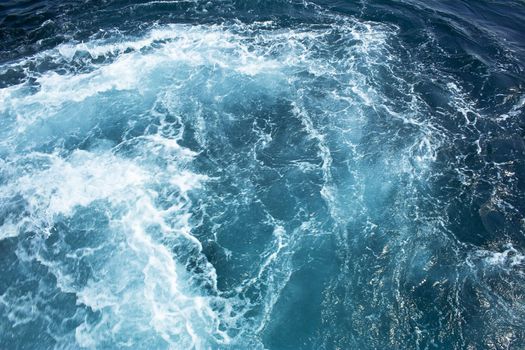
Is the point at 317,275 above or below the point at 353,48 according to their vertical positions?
below

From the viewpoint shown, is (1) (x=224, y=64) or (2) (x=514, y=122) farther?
(1) (x=224, y=64)

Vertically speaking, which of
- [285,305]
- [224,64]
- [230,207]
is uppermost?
[224,64]

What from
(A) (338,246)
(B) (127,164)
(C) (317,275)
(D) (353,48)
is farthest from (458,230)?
(B) (127,164)

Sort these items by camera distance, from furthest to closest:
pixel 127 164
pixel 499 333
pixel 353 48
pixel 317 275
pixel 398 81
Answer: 1. pixel 353 48
2. pixel 398 81
3. pixel 127 164
4. pixel 317 275
5. pixel 499 333

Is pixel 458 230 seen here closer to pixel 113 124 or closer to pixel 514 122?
pixel 514 122

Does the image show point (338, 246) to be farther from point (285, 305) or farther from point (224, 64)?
point (224, 64)

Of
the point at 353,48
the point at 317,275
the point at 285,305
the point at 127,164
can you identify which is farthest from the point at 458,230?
the point at 127,164

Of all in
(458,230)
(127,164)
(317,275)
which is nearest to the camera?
(317,275)
